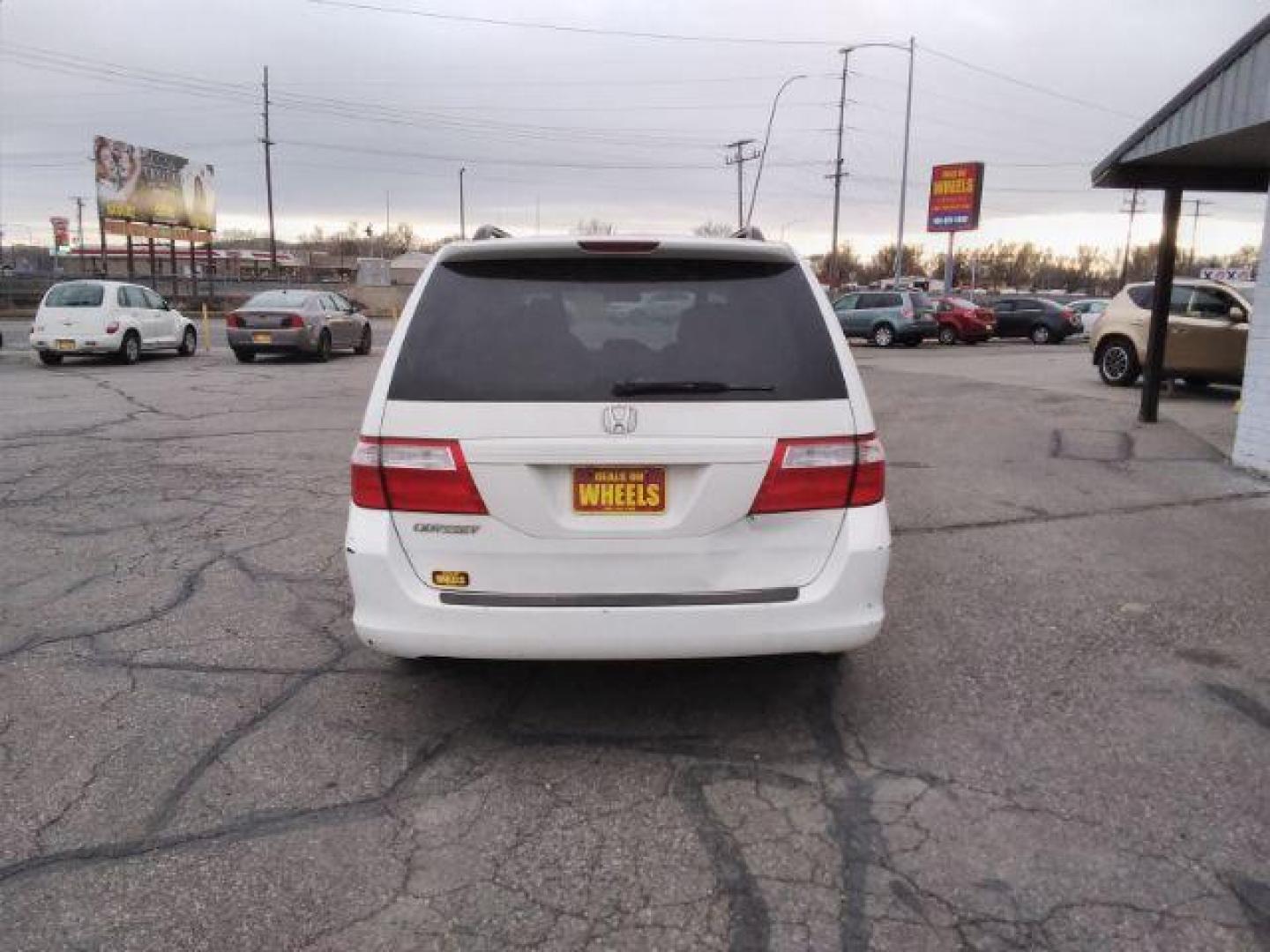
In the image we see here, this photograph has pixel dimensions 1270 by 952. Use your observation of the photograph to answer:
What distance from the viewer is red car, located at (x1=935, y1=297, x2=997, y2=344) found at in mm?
31156

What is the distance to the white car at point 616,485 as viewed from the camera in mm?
3178

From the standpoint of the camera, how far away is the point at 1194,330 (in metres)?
14.6

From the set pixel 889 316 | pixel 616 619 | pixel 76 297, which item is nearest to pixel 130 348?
pixel 76 297

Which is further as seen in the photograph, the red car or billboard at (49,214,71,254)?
billboard at (49,214,71,254)

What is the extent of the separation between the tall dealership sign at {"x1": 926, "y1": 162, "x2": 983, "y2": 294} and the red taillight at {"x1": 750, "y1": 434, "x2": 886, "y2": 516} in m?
45.9

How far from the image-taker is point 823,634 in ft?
10.8

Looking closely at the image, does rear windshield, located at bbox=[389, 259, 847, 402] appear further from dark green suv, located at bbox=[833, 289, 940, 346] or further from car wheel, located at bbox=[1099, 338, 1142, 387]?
dark green suv, located at bbox=[833, 289, 940, 346]

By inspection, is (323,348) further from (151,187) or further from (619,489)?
(151,187)

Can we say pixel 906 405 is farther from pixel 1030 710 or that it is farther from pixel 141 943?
pixel 141 943

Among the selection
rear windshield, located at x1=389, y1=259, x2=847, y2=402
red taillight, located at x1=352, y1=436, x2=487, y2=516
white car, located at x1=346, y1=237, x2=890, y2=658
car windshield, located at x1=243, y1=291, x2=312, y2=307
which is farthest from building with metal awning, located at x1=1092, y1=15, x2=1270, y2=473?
car windshield, located at x1=243, y1=291, x2=312, y2=307

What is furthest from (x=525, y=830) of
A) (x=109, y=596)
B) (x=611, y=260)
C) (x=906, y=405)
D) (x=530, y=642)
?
(x=906, y=405)

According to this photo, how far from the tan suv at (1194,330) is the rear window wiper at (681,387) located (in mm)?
12587

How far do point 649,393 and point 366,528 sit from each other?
1088 mm

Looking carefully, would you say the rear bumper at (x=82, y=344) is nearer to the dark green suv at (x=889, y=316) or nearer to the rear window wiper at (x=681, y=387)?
the rear window wiper at (x=681, y=387)
